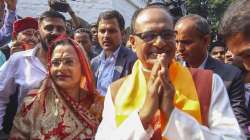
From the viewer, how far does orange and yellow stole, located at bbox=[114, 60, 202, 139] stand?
8.86 feet

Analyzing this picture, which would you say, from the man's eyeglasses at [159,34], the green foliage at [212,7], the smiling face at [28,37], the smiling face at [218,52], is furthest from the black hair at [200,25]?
the green foliage at [212,7]

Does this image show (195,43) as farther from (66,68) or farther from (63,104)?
(63,104)

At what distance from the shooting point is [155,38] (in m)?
2.79

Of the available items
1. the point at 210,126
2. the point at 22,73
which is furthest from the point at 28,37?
the point at 210,126

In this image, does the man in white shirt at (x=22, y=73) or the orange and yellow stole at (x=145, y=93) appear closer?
the orange and yellow stole at (x=145, y=93)

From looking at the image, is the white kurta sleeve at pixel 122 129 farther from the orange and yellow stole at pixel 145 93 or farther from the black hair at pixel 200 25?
the black hair at pixel 200 25

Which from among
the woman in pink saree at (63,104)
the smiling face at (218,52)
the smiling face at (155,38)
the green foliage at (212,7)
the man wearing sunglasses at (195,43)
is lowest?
the green foliage at (212,7)

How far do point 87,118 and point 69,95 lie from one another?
0.24m

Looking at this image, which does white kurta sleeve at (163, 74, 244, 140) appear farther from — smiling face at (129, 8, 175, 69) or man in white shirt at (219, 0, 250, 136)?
man in white shirt at (219, 0, 250, 136)

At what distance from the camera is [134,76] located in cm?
294

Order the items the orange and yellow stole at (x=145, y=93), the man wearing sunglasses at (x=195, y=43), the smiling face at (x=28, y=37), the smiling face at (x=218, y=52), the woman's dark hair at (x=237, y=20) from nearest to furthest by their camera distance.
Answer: the woman's dark hair at (x=237, y=20)
the orange and yellow stole at (x=145, y=93)
the man wearing sunglasses at (x=195, y=43)
the smiling face at (x=28, y=37)
the smiling face at (x=218, y=52)

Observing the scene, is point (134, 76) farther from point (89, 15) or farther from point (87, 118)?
point (89, 15)

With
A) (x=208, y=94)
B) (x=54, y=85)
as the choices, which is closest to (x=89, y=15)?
(x=54, y=85)

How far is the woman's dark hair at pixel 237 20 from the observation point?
81.9 inches
